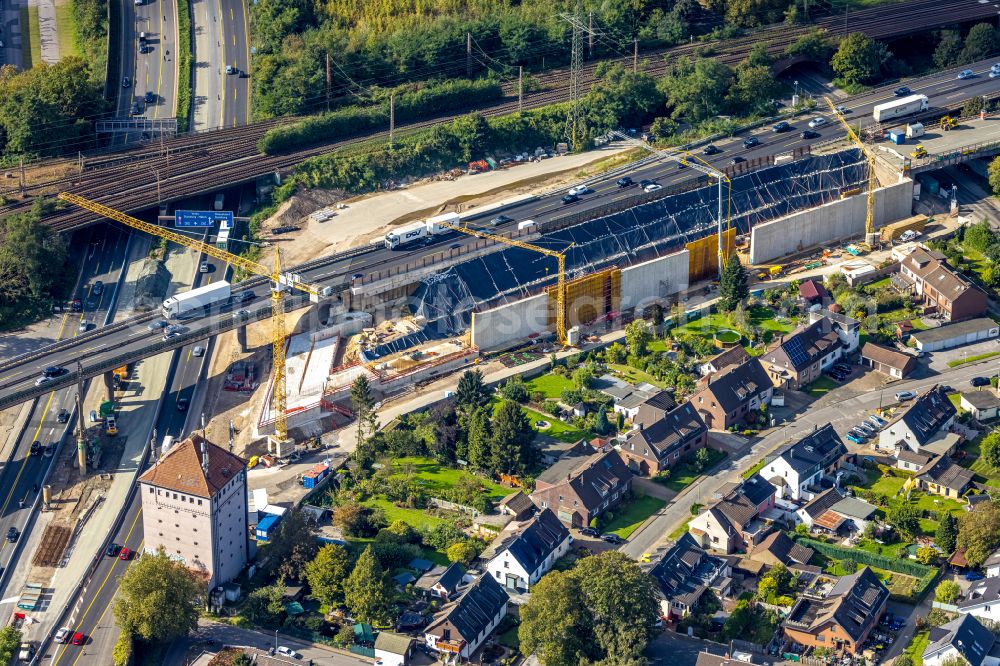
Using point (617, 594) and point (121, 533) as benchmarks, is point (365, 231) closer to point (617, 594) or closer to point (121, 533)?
point (121, 533)

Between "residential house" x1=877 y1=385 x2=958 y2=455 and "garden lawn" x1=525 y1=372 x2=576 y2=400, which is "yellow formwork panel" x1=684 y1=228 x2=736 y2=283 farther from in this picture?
"residential house" x1=877 y1=385 x2=958 y2=455

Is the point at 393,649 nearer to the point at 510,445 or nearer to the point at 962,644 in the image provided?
the point at 510,445

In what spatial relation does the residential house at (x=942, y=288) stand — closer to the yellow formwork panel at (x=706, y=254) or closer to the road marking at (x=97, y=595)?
the yellow formwork panel at (x=706, y=254)

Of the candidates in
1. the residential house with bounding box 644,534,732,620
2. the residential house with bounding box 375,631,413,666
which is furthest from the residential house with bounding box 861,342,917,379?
the residential house with bounding box 375,631,413,666

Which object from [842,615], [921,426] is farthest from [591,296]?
[842,615]

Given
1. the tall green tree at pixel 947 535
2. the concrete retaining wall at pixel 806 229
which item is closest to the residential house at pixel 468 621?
the tall green tree at pixel 947 535
